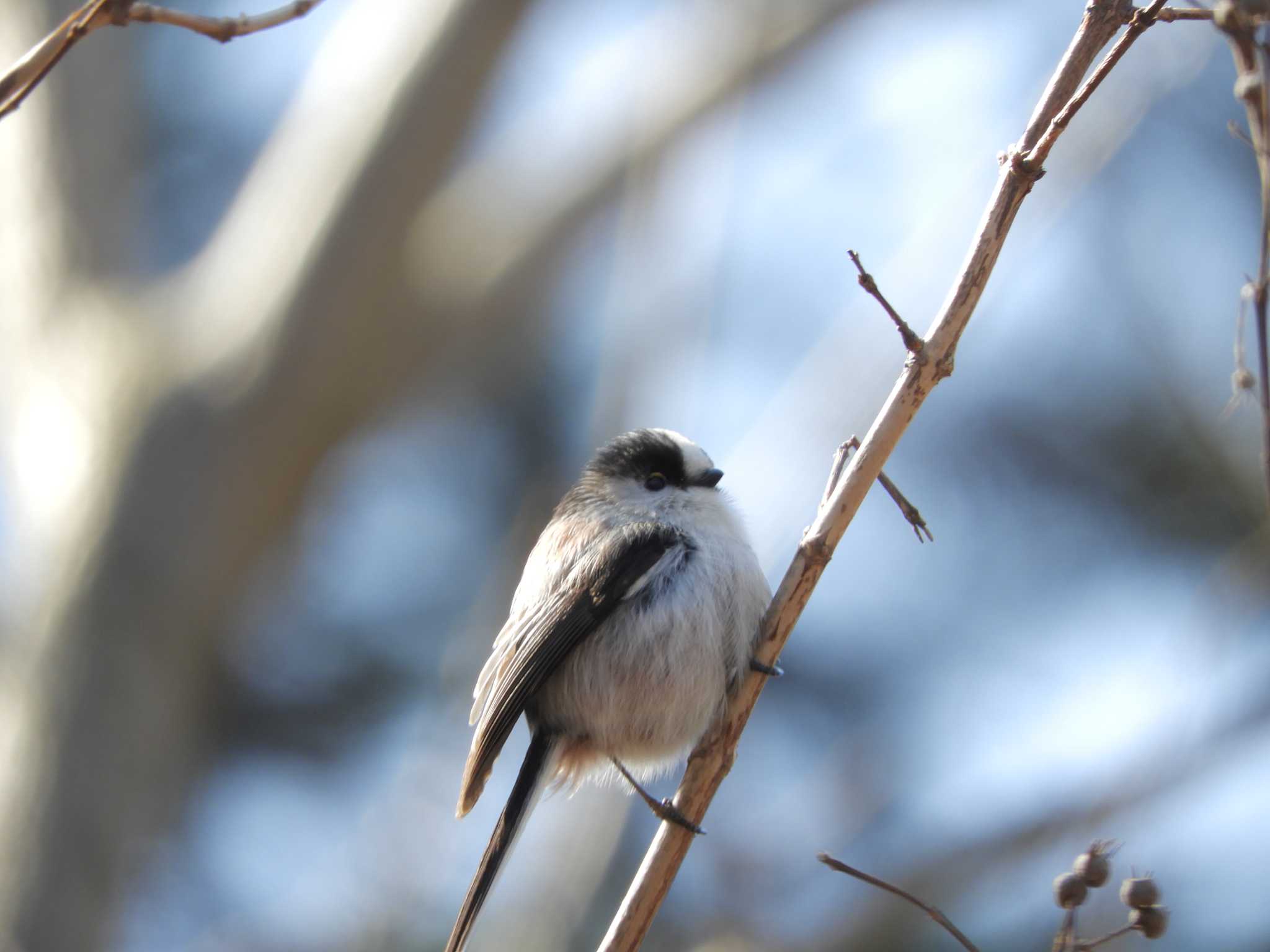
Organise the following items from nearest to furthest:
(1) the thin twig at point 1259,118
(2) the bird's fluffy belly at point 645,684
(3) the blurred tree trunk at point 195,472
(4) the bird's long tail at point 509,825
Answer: (1) the thin twig at point 1259,118, (4) the bird's long tail at point 509,825, (2) the bird's fluffy belly at point 645,684, (3) the blurred tree trunk at point 195,472

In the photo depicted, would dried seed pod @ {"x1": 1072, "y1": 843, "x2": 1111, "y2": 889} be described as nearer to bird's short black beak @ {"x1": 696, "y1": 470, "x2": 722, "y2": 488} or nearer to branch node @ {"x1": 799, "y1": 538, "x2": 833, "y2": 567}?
branch node @ {"x1": 799, "y1": 538, "x2": 833, "y2": 567}

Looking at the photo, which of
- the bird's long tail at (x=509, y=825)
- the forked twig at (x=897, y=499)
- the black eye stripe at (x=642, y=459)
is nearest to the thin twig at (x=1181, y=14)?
the forked twig at (x=897, y=499)

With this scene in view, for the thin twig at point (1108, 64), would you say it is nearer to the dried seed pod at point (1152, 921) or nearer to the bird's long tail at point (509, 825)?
the dried seed pod at point (1152, 921)

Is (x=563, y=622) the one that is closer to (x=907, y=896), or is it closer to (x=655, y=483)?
(x=655, y=483)

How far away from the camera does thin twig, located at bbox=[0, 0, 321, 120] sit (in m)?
1.14

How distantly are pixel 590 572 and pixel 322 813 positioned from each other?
11.0 ft

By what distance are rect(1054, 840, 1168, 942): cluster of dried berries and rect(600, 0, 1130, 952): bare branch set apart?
0.53 metres

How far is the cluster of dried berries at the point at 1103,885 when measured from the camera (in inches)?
43.8

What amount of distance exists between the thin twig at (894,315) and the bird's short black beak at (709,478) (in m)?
0.81

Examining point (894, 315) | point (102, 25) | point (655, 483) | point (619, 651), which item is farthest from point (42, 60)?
point (655, 483)

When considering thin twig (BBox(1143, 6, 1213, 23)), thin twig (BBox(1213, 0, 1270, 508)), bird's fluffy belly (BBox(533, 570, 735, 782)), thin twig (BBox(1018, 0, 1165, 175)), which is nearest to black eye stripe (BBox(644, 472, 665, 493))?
bird's fluffy belly (BBox(533, 570, 735, 782))

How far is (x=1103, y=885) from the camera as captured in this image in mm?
1116

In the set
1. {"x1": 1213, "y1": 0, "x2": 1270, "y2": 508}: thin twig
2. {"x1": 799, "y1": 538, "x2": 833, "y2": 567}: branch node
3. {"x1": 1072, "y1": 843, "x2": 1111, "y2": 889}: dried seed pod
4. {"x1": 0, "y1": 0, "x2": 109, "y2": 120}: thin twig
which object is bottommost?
{"x1": 1072, "y1": 843, "x2": 1111, "y2": 889}: dried seed pod

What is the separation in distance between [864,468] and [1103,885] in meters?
0.59
